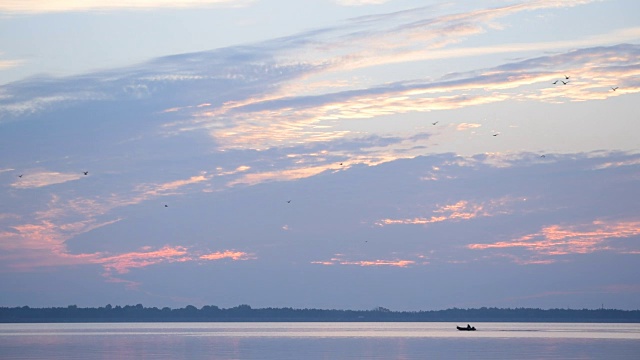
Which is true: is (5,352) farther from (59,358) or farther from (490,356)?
(490,356)

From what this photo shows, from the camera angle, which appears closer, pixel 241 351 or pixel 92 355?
pixel 92 355

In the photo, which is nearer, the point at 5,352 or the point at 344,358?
the point at 344,358

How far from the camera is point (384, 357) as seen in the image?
81.6 meters

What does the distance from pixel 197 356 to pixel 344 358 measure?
13.3 meters

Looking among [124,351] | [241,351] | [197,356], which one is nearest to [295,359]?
[197,356]

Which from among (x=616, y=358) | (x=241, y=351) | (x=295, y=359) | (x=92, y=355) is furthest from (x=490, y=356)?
(x=92, y=355)

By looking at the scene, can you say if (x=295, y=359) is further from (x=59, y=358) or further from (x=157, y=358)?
(x=59, y=358)

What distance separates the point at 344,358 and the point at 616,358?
2308 cm

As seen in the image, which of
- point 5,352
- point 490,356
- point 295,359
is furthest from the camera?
point 5,352

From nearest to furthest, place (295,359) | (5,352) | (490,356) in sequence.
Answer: (295,359), (490,356), (5,352)

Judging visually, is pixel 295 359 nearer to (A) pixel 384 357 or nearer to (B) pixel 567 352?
(A) pixel 384 357

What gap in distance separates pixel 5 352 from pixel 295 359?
29.8 m

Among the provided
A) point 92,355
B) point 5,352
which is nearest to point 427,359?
point 92,355

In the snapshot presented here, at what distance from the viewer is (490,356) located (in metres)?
83.4
